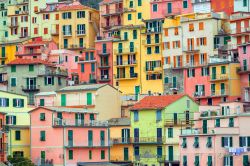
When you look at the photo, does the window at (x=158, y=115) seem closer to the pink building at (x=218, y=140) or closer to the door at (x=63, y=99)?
the pink building at (x=218, y=140)

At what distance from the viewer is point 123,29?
418ft

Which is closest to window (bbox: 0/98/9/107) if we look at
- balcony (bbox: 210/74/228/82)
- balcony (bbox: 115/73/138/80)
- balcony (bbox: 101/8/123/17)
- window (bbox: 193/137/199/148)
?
window (bbox: 193/137/199/148)

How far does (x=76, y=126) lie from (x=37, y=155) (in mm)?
4610

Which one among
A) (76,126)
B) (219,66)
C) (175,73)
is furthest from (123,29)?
(76,126)

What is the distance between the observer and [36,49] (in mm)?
135125

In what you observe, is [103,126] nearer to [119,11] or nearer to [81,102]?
[81,102]

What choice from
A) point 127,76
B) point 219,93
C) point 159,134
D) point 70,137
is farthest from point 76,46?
point 70,137

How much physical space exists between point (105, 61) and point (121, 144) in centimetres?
2080

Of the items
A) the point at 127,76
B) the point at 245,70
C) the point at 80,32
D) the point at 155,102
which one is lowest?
the point at 155,102

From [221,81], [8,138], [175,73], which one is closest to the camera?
[8,138]

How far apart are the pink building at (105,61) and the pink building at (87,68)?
0.78 m

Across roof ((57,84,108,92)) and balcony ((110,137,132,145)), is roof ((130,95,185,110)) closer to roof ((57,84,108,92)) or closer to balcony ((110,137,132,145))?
balcony ((110,137,132,145))

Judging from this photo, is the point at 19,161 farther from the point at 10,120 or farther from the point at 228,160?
the point at 228,160

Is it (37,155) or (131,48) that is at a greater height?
(131,48)
